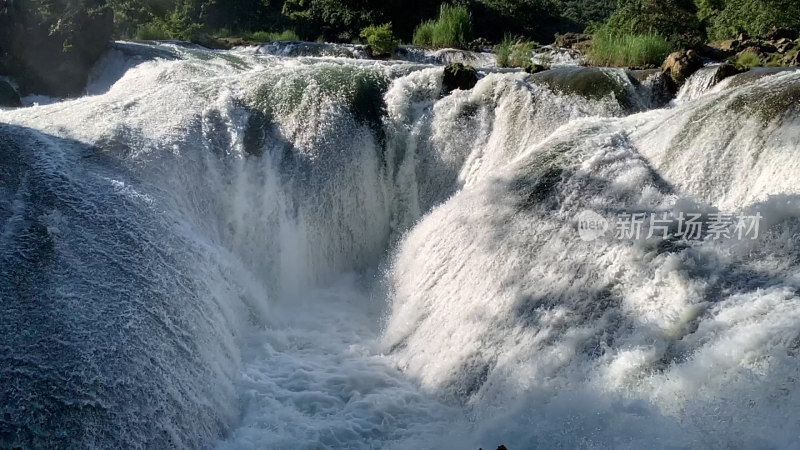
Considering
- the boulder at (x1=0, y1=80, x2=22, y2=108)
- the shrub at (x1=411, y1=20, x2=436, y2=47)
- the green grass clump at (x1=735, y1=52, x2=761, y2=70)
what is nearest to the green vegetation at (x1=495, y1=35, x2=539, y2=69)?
the green grass clump at (x1=735, y1=52, x2=761, y2=70)

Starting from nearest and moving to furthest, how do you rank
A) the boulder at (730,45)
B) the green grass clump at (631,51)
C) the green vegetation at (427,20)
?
the green grass clump at (631,51) < the boulder at (730,45) < the green vegetation at (427,20)

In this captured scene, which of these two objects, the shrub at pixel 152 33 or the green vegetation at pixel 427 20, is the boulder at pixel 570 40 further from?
the shrub at pixel 152 33

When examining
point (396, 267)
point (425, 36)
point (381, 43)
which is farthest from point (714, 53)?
point (396, 267)

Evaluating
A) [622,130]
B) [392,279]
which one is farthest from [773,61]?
[392,279]

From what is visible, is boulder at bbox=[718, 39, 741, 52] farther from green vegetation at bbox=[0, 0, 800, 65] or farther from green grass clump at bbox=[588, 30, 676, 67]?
green grass clump at bbox=[588, 30, 676, 67]

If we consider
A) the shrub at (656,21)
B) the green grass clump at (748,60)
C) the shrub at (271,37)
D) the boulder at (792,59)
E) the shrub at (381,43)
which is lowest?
the shrub at (271,37)

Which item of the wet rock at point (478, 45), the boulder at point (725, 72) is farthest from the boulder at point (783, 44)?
the wet rock at point (478, 45)

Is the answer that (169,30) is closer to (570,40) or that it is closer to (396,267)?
(570,40)
